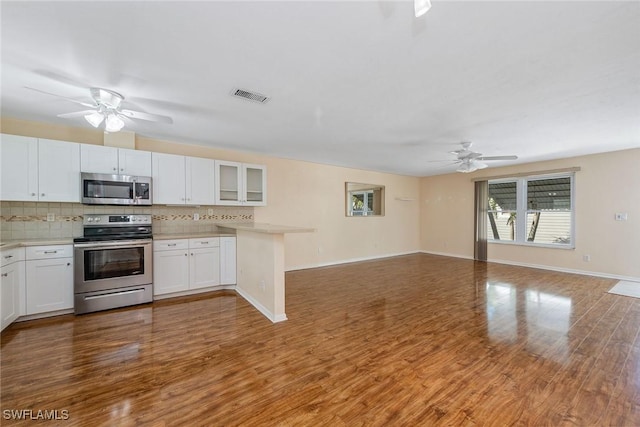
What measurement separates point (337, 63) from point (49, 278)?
407cm

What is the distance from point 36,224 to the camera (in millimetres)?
3443

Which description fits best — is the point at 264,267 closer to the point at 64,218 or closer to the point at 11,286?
the point at 11,286

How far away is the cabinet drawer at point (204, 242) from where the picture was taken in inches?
157

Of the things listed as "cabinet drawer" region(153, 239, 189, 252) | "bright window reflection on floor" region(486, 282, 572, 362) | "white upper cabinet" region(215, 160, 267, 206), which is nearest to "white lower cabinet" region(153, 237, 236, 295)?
"cabinet drawer" region(153, 239, 189, 252)

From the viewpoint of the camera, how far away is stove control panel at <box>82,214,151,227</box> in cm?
361

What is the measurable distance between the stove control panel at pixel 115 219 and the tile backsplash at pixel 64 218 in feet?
0.54

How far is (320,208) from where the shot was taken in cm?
625

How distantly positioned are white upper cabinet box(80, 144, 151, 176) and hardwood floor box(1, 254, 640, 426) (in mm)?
1907

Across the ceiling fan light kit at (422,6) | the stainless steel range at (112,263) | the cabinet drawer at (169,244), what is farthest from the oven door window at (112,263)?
the ceiling fan light kit at (422,6)

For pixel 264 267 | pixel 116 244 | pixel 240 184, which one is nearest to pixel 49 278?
pixel 116 244

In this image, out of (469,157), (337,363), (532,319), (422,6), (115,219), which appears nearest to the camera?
(422,6)

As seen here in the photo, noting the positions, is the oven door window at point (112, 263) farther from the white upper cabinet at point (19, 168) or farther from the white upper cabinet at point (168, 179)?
the white upper cabinet at point (19, 168)

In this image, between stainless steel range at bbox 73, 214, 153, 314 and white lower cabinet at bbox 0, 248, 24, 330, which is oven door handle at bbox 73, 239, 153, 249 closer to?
stainless steel range at bbox 73, 214, 153, 314

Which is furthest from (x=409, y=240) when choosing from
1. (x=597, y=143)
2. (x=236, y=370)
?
(x=236, y=370)
